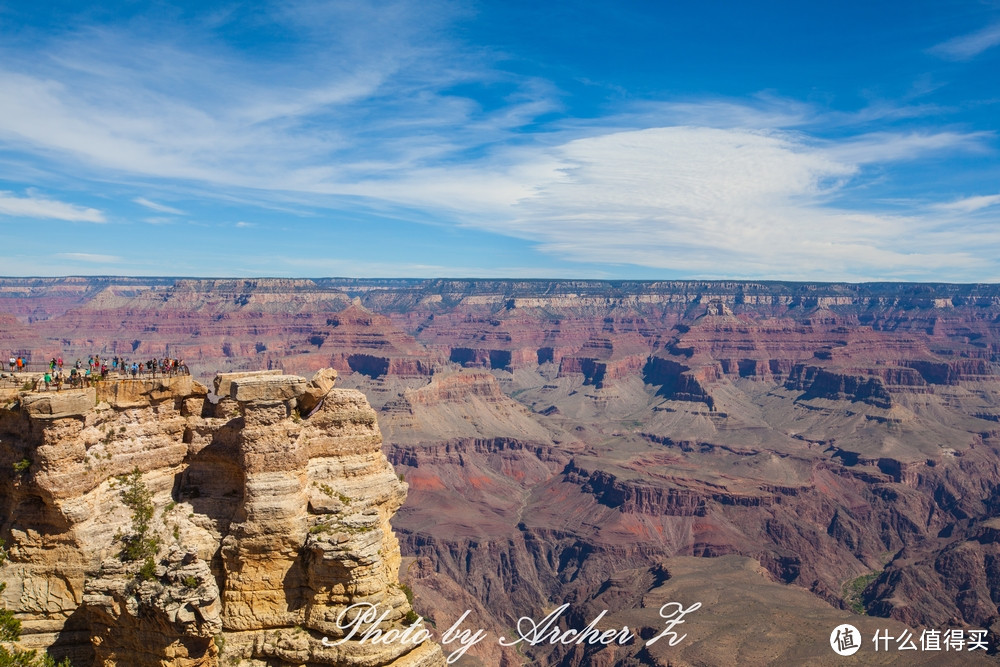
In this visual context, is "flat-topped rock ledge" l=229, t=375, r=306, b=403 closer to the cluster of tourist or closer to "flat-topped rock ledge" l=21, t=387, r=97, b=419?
the cluster of tourist

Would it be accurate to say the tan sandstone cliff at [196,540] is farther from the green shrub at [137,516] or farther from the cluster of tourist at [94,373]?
the cluster of tourist at [94,373]

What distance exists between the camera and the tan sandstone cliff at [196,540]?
20625 mm

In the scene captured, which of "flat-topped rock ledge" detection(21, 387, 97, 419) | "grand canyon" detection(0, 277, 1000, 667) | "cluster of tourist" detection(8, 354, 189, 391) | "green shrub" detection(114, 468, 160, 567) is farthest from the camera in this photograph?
"cluster of tourist" detection(8, 354, 189, 391)

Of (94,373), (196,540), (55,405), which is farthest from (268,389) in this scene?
(94,373)

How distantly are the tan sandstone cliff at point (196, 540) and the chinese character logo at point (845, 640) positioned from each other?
51008 mm

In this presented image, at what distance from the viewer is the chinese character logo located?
60781 millimetres

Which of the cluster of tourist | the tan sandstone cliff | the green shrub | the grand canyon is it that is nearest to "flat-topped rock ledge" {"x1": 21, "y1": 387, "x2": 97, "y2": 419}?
the tan sandstone cliff

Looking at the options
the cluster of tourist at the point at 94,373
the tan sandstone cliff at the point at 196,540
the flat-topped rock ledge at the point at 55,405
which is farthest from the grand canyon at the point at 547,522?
the cluster of tourist at the point at 94,373

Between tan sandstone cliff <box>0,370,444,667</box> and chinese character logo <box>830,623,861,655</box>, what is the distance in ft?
167

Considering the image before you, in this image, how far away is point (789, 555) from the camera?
115 meters

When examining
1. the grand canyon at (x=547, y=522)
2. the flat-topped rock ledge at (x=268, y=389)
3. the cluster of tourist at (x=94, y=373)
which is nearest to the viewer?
the grand canyon at (x=547, y=522)

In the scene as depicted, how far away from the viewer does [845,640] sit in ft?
204

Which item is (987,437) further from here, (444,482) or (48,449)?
(48,449)

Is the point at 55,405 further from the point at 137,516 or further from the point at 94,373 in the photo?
the point at 94,373
